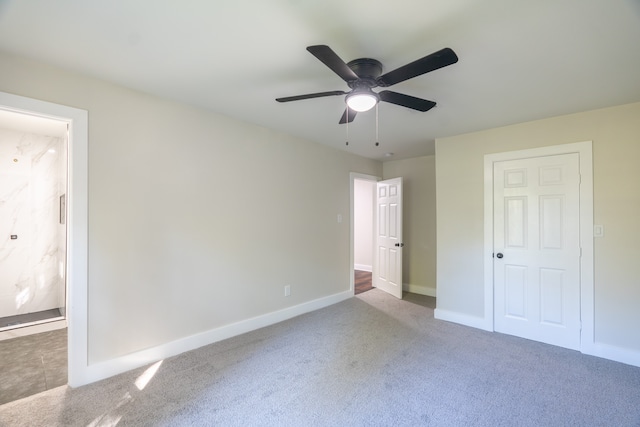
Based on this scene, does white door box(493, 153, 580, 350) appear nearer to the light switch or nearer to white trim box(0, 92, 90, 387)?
the light switch

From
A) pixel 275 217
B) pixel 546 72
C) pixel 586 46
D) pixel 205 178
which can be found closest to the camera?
pixel 586 46

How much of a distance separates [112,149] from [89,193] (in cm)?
41

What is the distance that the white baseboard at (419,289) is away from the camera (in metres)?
4.99

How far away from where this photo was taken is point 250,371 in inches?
99.3

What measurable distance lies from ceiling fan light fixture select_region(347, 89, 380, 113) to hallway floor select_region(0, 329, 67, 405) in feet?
10.2

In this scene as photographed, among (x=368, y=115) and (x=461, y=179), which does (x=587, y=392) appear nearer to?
(x=461, y=179)

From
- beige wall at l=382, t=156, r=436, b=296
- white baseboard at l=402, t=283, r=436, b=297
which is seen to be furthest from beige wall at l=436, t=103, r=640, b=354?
white baseboard at l=402, t=283, r=436, b=297

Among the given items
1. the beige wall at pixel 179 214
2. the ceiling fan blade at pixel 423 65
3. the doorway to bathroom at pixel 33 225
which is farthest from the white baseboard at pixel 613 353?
the doorway to bathroom at pixel 33 225

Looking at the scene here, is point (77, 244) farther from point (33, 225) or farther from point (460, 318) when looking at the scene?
point (460, 318)

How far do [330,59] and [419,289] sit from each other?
4550 mm

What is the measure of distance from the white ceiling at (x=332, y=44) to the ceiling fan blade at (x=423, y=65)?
0.83 feet

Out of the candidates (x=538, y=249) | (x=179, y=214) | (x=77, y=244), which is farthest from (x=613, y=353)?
(x=77, y=244)

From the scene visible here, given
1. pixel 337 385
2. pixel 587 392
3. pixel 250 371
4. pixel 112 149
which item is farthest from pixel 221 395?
pixel 587 392

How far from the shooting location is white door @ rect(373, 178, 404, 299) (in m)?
4.77
